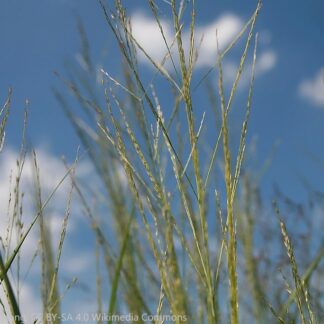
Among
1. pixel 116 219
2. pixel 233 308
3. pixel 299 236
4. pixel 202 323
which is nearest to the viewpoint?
pixel 233 308

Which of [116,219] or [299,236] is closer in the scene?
[116,219]

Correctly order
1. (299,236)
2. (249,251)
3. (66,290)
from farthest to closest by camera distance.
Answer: (299,236) → (249,251) → (66,290)

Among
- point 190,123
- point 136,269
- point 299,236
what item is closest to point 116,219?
point 136,269

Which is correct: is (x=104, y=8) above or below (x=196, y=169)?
above

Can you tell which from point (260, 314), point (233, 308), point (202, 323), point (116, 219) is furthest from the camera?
point (260, 314)

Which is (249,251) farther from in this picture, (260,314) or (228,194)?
(228,194)

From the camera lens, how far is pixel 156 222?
2.95 feet

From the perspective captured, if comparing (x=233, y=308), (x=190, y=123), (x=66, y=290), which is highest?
(x=190, y=123)

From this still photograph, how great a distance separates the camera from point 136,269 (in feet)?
4.72

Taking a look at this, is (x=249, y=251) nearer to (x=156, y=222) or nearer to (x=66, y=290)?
(x=66, y=290)

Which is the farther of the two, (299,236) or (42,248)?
(299,236)

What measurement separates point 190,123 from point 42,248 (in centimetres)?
48

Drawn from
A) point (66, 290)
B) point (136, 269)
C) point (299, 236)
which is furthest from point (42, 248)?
point (299, 236)

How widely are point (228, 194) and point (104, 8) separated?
18.3 inches
